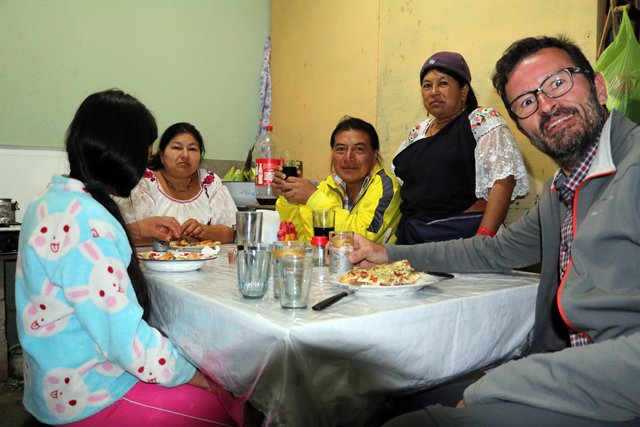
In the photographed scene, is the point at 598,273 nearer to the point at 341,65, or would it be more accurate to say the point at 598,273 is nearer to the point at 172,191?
the point at 172,191

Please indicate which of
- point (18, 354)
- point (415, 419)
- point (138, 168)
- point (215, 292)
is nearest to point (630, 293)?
point (415, 419)

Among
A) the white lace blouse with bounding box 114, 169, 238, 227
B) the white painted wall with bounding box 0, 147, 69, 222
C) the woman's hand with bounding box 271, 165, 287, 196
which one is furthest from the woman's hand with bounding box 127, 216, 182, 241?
the white painted wall with bounding box 0, 147, 69, 222

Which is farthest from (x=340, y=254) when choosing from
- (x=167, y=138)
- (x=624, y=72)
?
(x=167, y=138)

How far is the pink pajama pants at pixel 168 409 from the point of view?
44.6 inches

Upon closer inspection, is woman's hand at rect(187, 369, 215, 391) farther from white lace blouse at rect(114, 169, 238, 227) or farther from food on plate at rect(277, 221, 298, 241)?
white lace blouse at rect(114, 169, 238, 227)

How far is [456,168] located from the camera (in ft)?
6.77

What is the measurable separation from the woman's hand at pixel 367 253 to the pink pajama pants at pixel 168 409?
58 cm

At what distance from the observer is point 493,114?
6.70 ft

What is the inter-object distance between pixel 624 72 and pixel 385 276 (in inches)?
52.8

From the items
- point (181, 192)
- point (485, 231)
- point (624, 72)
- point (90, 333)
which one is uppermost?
point (624, 72)

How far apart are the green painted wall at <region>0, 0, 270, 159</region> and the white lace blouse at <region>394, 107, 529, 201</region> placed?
269 centimetres

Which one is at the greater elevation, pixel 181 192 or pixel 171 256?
pixel 181 192

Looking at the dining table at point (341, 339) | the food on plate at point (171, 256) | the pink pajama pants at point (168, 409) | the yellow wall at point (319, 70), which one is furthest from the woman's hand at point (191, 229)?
the yellow wall at point (319, 70)

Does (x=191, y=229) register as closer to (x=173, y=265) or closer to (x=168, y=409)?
(x=173, y=265)
